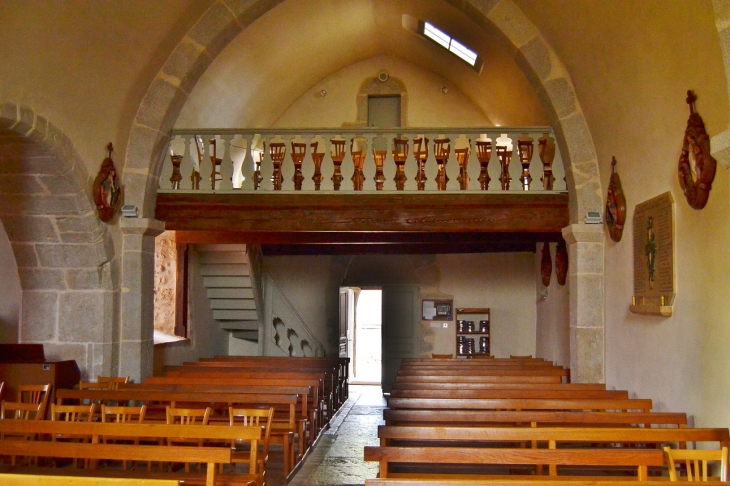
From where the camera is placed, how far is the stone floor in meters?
6.12

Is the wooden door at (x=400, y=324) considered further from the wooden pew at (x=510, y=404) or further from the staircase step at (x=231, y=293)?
the wooden pew at (x=510, y=404)

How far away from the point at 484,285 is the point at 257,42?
→ 5.77m

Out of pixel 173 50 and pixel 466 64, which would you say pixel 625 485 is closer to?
pixel 173 50

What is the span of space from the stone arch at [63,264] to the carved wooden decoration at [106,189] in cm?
9

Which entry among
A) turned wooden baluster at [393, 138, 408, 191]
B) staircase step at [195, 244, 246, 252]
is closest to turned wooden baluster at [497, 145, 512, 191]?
turned wooden baluster at [393, 138, 408, 191]

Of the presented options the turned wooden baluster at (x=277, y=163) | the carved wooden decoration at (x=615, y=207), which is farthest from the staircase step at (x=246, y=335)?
the carved wooden decoration at (x=615, y=207)

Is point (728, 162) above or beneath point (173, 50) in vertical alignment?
beneath

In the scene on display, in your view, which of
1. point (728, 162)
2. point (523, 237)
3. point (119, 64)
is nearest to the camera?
point (728, 162)

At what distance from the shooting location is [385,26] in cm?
1130

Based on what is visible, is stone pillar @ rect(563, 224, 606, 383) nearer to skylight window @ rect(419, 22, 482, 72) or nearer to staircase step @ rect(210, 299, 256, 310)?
skylight window @ rect(419, 22, 482, 72)

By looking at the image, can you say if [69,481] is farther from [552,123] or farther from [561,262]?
[561,262]

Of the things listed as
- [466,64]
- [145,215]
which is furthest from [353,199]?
[466,64]

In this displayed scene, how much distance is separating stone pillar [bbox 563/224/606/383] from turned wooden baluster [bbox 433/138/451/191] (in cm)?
147

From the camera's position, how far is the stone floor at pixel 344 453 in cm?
612
